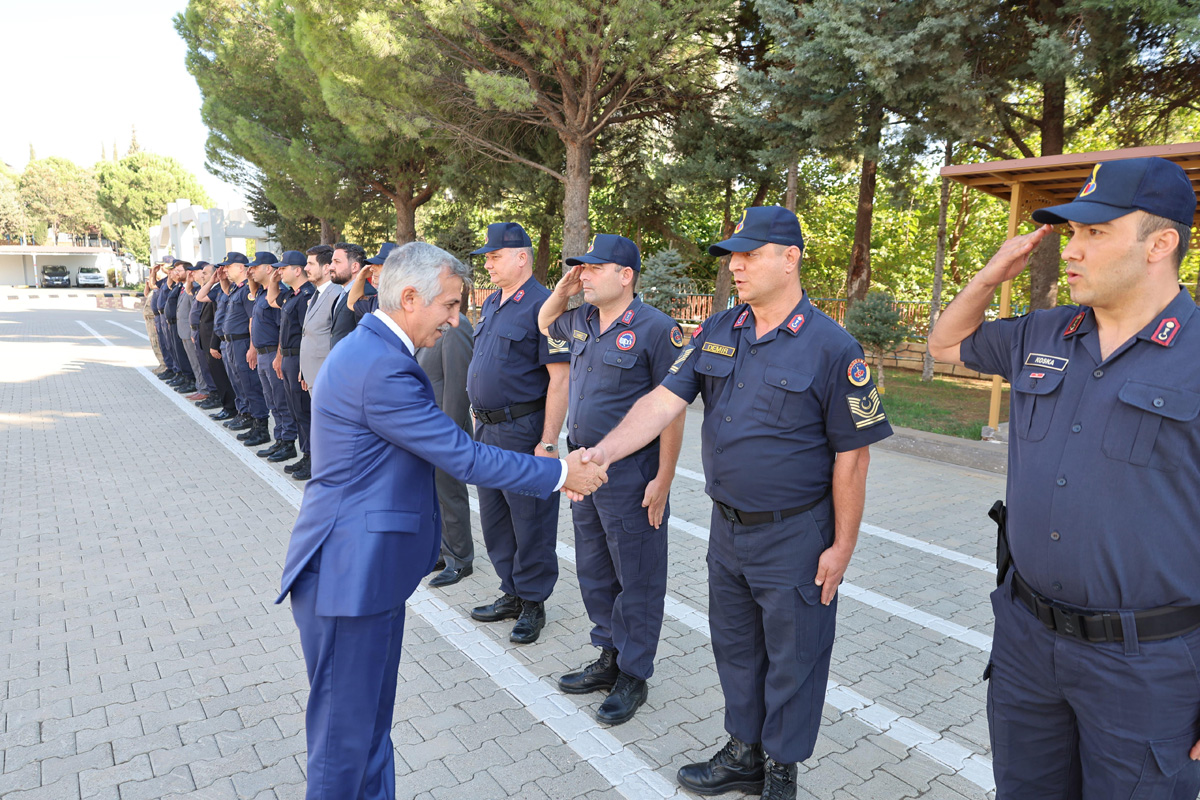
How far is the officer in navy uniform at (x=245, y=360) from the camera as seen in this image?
28.0ft

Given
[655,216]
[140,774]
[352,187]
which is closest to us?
[140,774]

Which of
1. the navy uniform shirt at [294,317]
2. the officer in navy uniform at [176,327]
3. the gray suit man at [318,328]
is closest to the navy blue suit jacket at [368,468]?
the gray suit man at [318,328]

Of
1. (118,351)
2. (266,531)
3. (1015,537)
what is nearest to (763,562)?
(1015,537)

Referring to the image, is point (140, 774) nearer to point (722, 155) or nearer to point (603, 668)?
point (603, 668)

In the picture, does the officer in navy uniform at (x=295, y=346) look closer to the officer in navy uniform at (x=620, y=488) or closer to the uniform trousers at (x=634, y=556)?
the officer in navy uniform at (x=620, y=488)

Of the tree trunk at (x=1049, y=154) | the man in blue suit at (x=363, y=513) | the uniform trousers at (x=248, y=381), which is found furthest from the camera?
the tree trunk at (x=1049, y=154)

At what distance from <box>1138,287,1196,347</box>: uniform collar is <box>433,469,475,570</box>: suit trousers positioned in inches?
146

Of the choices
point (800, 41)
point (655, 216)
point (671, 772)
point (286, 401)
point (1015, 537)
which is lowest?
point (671, 772)

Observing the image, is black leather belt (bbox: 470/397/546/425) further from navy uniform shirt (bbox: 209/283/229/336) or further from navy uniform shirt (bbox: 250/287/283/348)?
navy uniform shirt (bbox: 209/283/229/336)

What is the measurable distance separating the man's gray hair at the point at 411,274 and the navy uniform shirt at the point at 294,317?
16.8 feet

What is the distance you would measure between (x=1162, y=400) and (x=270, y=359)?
25.4 ft

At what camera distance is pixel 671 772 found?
2.90 meters

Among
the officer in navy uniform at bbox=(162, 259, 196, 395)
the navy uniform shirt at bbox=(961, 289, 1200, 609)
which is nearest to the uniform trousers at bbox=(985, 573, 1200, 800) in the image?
the navy uniform shirt at bbox=(961, 289, 1200, 609)

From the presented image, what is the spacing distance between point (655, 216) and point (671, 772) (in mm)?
16864
